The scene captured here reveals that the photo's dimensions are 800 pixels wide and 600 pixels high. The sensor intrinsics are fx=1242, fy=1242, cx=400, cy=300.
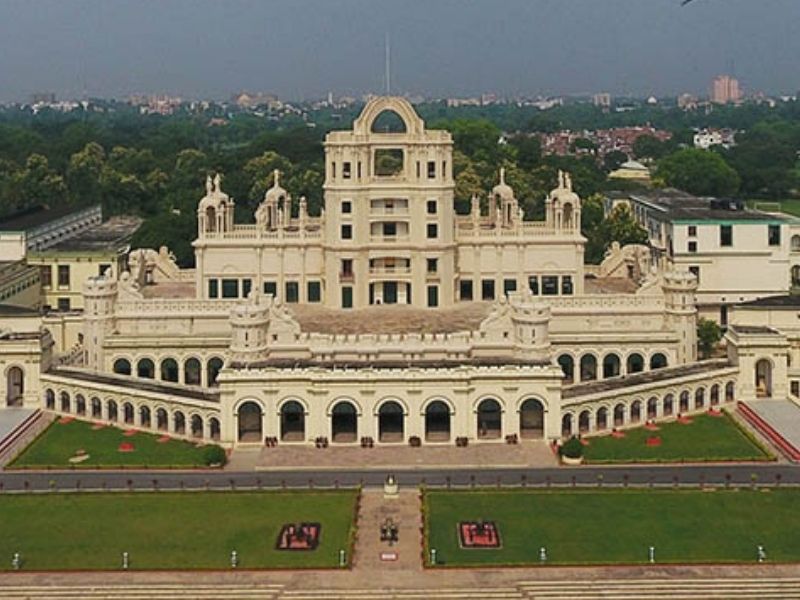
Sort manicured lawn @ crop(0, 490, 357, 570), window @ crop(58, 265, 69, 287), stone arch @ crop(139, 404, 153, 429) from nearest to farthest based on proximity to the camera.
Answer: manicured lawn @ crop(0, 490, 357, 570) → stone arch @ crop(139, 404, 153, 429) → window @ crop(58, 265, 69, 287)

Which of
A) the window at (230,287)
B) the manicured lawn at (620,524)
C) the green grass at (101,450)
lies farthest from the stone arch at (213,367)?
the manicured lawn at (620,524)

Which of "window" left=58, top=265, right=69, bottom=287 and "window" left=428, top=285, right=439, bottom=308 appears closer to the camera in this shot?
"window" left=428, top=285, right=439, bottom=308

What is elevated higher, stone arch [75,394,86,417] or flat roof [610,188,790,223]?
flat roof [610,188,790,223]

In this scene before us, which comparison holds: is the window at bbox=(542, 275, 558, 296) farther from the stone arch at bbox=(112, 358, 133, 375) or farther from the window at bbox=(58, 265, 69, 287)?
the window at bbox=(58, 265, 69, 287)

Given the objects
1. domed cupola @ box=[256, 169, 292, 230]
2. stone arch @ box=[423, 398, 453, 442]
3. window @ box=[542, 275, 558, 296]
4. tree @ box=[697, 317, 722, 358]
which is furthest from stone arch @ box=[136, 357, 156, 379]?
tree @ box=[697, 317, 722, 358]

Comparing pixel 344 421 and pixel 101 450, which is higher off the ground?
pixel 344 421

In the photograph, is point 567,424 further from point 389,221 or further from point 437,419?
point 389,221

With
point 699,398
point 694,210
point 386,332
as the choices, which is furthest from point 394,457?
point 694,210
